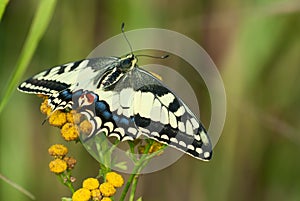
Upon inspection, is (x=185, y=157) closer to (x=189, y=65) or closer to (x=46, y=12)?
(x=189, y=65)

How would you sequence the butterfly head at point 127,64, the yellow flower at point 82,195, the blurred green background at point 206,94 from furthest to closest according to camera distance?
the blurred green background at point 206,94 < the butterfly head at point 127,64 < the yellow flower at point 82,195

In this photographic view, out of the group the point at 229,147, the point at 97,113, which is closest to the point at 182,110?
the point at 97,113

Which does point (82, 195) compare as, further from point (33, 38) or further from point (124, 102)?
point (33, 38)

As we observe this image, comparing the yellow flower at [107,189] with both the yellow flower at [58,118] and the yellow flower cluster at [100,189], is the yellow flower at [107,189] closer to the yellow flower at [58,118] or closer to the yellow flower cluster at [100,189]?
the yellow flower cluster at [100,189]

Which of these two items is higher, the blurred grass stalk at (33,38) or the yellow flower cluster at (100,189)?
the blurred grass stalk at (33,38)

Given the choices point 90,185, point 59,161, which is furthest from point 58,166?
point 90,185

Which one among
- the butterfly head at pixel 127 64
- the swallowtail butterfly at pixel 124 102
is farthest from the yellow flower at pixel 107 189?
the butterfly head at pixel 127 64

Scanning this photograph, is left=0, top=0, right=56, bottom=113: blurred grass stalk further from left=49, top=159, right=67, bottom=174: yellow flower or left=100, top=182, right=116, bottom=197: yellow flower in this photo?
left=100, top=182, right=116, bottom=197: yellow flower
